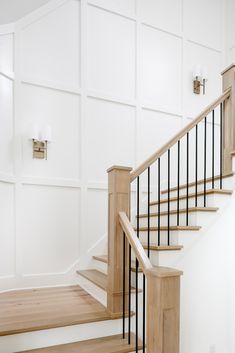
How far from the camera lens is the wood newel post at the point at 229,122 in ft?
9.30

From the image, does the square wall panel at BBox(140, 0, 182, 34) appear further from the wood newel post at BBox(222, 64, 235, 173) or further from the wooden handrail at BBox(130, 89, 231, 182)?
the wooden handrail at BBox(130, 89, 231, 182)

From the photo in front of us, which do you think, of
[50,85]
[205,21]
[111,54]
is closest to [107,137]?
[50,85]

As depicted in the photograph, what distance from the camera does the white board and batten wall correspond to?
3.18 meters

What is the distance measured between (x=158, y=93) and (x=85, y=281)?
2.70 m

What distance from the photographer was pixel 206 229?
2617 millimetres

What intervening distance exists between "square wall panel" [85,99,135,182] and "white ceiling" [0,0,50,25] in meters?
1.15

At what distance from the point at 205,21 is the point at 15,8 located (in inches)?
122

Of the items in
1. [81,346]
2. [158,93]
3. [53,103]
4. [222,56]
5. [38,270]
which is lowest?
[81,346]

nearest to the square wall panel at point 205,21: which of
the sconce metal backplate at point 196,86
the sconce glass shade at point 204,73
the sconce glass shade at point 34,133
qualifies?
the sconce glass shade at point 204,73

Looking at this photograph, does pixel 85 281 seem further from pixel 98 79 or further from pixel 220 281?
pixel 98 79

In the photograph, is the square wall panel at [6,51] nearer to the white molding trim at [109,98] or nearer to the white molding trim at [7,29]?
the white molding trim at [7,29]

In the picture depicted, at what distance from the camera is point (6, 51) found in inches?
124

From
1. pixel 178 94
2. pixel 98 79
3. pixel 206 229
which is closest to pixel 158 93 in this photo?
pixel 178 94

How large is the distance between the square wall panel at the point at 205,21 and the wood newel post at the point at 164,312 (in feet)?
13.1
